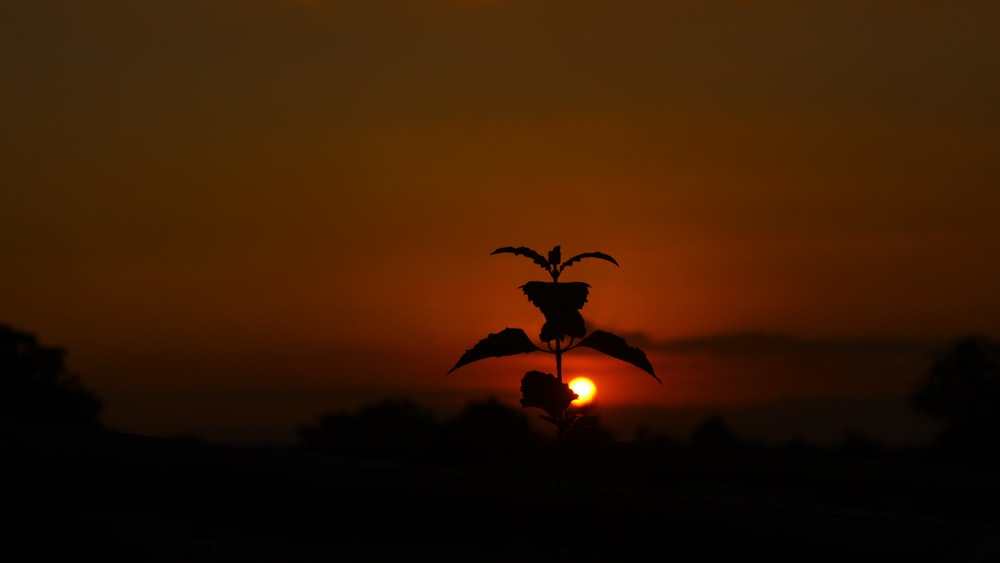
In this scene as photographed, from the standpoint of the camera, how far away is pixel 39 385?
17.5m

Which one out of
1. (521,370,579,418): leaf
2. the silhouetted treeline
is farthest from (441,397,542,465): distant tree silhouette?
(521,370,579,418): leaf

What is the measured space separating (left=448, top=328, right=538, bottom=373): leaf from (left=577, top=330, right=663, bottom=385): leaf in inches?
10.9

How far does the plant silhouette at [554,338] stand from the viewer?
4.68 m

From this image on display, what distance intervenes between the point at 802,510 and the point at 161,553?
3604mm

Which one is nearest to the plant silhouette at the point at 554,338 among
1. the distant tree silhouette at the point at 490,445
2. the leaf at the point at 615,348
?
the leaf at the point at 615,348

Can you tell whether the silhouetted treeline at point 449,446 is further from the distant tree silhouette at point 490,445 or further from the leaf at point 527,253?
the leaf at point 527,253

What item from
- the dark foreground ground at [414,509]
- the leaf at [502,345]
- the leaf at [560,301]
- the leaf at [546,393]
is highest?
the leaf at [560,301]

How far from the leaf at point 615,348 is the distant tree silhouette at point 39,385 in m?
12.4

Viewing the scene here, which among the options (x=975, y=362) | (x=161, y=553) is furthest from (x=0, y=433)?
(x=975, y=362)

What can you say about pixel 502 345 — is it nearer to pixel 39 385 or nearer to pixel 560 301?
pixel 560 301

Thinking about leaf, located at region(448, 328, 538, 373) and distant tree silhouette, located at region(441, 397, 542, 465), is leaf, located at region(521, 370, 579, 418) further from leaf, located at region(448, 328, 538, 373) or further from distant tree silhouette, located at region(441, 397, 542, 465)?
distant tree silhouette, located at region(441, 397, 542, 465)

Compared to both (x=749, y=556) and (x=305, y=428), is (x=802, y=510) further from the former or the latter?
(x=305, y=428)

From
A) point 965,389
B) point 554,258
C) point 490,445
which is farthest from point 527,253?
point 965,389

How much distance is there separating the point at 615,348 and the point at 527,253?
22.3 inches
